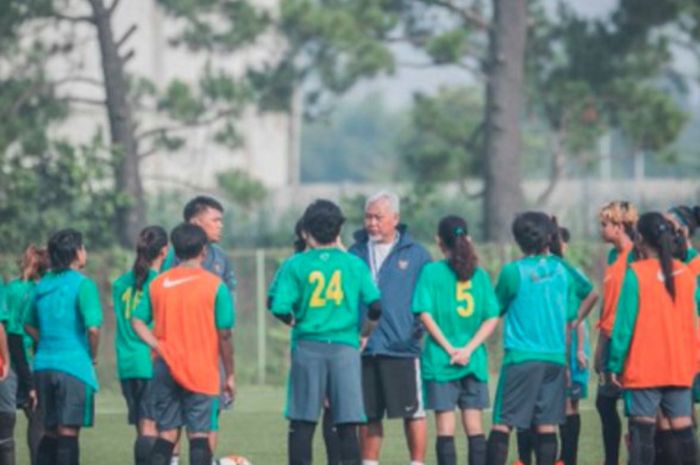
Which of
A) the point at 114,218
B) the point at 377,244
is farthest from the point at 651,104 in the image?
the point at 377,244

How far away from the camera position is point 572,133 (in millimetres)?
40219

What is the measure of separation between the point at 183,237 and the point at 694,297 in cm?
332

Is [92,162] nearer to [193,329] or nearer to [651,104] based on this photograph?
[651,104]

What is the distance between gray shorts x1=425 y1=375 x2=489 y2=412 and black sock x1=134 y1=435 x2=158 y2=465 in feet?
6.21

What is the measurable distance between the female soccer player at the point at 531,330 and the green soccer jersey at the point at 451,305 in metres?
0.13

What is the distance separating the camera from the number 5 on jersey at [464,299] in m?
14.4

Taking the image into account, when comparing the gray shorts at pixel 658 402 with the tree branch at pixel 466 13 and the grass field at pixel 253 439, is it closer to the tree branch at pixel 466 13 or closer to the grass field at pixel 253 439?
the grass field at pixel 253 439

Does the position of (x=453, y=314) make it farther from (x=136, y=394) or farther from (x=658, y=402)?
(x=136, y=394)

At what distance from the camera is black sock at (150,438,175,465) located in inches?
556

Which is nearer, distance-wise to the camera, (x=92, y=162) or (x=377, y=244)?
(x=377, y=244)

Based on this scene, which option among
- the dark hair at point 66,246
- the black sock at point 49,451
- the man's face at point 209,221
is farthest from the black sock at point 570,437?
the dark hair at point 66,246

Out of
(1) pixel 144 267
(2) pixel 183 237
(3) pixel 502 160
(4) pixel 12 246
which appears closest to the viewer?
(2) pixel 183 237

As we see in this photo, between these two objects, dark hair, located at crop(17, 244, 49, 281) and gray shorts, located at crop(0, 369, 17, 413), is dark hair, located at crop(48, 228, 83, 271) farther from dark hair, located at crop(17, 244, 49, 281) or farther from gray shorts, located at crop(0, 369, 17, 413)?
dark hair, located at crop(17, 244, 49, 281)

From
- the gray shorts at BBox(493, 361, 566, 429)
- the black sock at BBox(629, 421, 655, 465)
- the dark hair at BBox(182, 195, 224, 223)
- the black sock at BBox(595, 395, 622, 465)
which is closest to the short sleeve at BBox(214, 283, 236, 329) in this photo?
the dark hair at BBox(182, 195, 224, 223)
